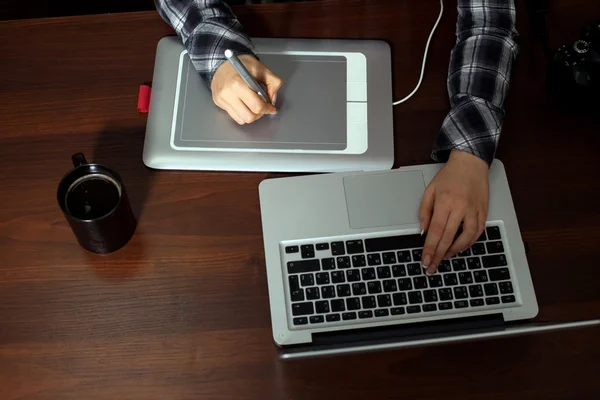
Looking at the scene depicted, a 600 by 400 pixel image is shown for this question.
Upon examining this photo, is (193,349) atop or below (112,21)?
below

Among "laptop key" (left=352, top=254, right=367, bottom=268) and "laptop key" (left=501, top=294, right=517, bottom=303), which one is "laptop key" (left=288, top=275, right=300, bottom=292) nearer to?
"laptop key" (left=352, top=254, right=367, bottom=268)

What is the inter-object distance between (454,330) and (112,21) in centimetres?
66

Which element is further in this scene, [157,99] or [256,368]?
[157,99]

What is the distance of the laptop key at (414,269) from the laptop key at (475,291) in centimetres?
7

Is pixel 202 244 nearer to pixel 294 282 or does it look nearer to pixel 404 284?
pixel 294 282

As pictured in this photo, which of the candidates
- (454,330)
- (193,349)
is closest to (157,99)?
(193,349)

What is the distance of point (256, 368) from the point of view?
758 millimetres

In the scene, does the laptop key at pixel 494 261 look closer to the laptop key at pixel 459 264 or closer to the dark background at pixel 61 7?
the laptop key at pixel 459 264

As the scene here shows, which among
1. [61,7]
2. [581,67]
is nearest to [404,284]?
[581,67]

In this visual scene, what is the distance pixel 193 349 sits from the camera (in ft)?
2.50

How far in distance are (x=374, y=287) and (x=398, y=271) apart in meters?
0.04

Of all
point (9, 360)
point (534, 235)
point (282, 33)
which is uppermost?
point (282, 33)

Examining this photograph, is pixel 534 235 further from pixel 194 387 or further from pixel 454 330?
pixel 194 387

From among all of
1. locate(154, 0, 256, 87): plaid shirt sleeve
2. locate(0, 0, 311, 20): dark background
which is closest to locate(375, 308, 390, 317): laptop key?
locate(154, 0, 256, 87): plaid shirt sleeve
